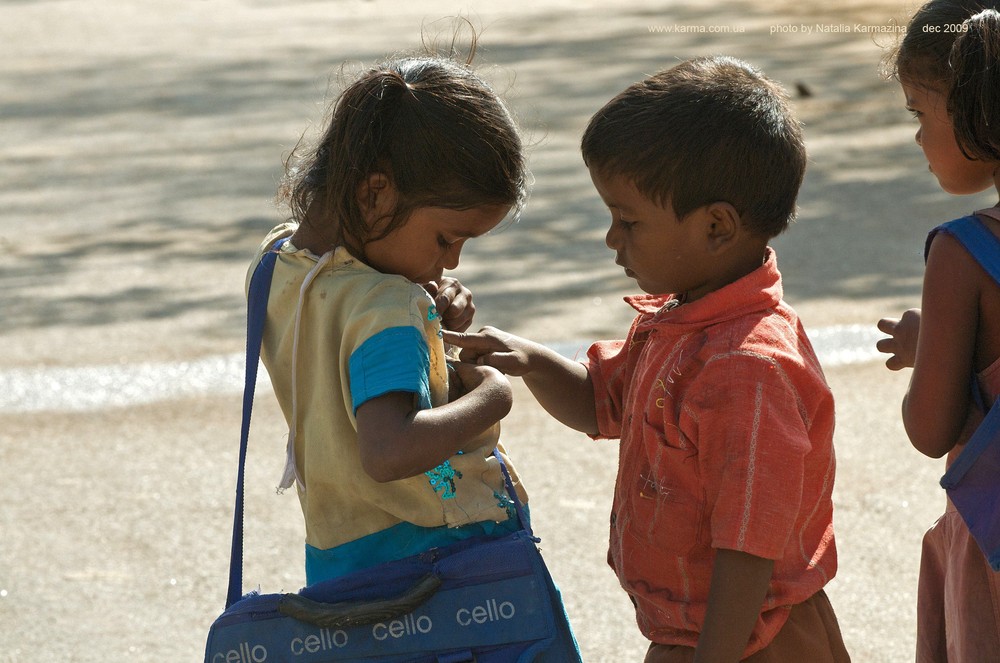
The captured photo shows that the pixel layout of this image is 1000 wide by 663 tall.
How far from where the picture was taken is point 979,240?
194 centimetres

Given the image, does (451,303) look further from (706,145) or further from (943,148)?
(943,148)

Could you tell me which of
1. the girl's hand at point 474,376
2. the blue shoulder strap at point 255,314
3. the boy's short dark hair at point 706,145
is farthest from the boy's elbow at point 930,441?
the blue shoulder strap at point 255,314

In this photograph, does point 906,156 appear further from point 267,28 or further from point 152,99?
point 267,28

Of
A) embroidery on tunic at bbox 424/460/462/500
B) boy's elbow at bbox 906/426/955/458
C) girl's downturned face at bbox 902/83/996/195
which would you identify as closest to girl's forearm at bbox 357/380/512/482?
embroidery on tunic at bbox 424/460/462/500

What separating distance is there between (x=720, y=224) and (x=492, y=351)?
441 millimetres

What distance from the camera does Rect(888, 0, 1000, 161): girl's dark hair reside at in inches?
75.9

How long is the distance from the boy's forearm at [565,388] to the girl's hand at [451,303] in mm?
189

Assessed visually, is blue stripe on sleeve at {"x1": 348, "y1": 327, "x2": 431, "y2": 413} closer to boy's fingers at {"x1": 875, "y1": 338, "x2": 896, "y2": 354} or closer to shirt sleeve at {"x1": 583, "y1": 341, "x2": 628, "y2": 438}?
shirt sleeve at {"x1": 583, "y1": 341, "x2": 628, "y2": 438}

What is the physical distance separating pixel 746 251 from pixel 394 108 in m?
0.61

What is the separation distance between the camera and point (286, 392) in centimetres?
210

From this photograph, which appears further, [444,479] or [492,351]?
[492,351]

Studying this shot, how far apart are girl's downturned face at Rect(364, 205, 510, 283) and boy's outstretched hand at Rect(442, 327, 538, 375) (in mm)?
146

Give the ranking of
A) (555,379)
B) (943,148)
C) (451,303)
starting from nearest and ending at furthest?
1. (943,148)
2. (451,303)
3. (555,379)

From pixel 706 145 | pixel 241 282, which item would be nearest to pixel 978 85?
pixel 706 145
